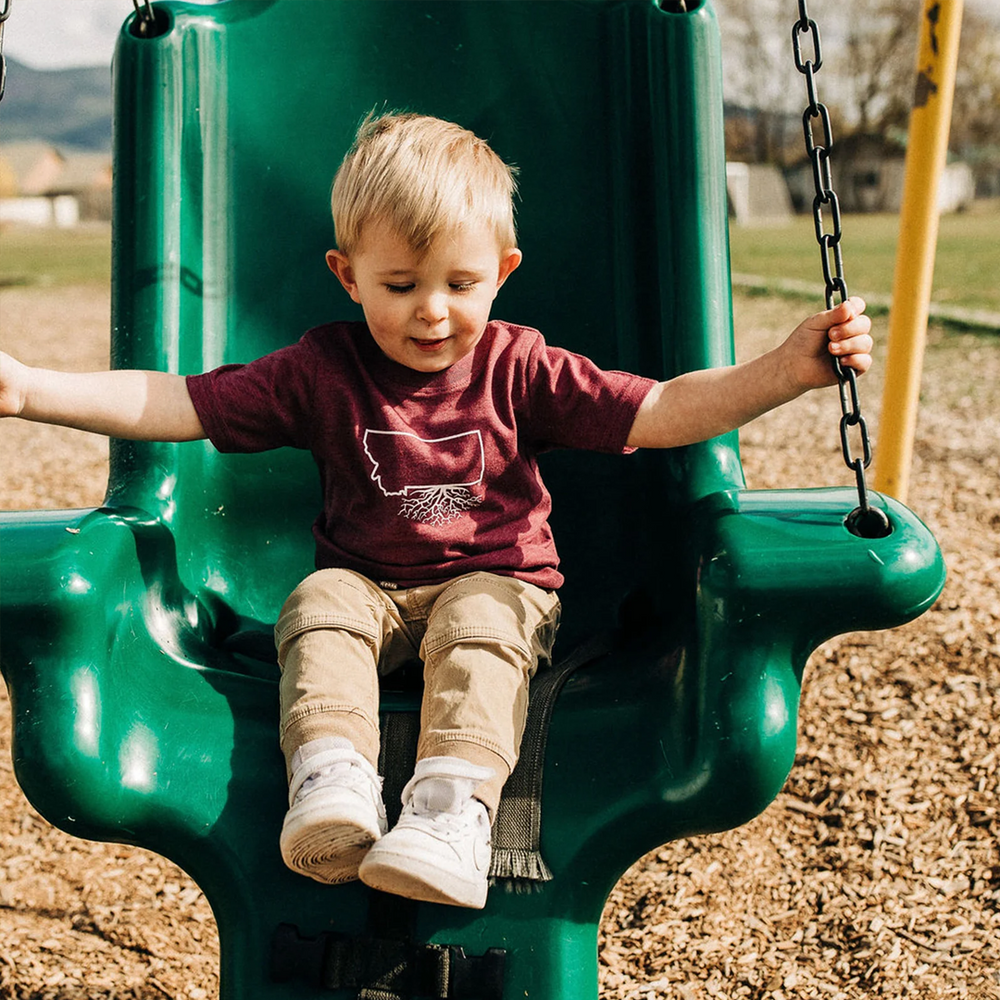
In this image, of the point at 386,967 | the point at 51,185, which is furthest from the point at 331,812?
the point at 51,185

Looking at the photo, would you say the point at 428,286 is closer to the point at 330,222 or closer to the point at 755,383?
the point at 755,383

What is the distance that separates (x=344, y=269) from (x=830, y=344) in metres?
0.68

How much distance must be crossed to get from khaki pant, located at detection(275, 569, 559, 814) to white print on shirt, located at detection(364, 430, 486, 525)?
117mm

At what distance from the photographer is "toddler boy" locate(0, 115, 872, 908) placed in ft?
4.76

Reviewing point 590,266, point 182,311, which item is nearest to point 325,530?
point 182,311

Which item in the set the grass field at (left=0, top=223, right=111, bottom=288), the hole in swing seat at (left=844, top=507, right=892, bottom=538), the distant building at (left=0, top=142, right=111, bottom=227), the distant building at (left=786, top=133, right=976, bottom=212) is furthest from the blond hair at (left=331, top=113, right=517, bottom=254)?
the distant building at (left=0, top=142, right=111, bottom=227)

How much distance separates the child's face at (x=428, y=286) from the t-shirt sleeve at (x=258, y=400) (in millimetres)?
162

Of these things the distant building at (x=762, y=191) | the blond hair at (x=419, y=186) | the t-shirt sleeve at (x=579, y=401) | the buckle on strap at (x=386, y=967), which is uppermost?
the distant building at (x=762, y=191)

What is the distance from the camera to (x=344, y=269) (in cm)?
174

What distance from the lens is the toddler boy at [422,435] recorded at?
1.45 meters

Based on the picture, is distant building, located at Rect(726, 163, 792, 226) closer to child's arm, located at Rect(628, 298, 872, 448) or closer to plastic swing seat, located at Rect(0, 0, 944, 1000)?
plastic swing seat, located at Rect(0, 0, 944, 1000)

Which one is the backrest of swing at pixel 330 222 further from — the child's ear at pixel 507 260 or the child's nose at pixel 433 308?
the child's nose at pixel 433 308

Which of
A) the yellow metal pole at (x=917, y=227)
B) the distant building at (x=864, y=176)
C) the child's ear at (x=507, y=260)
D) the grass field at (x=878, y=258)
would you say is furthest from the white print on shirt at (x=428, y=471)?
the distant building at (x=864, y=176)

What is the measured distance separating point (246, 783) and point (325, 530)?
429mm
